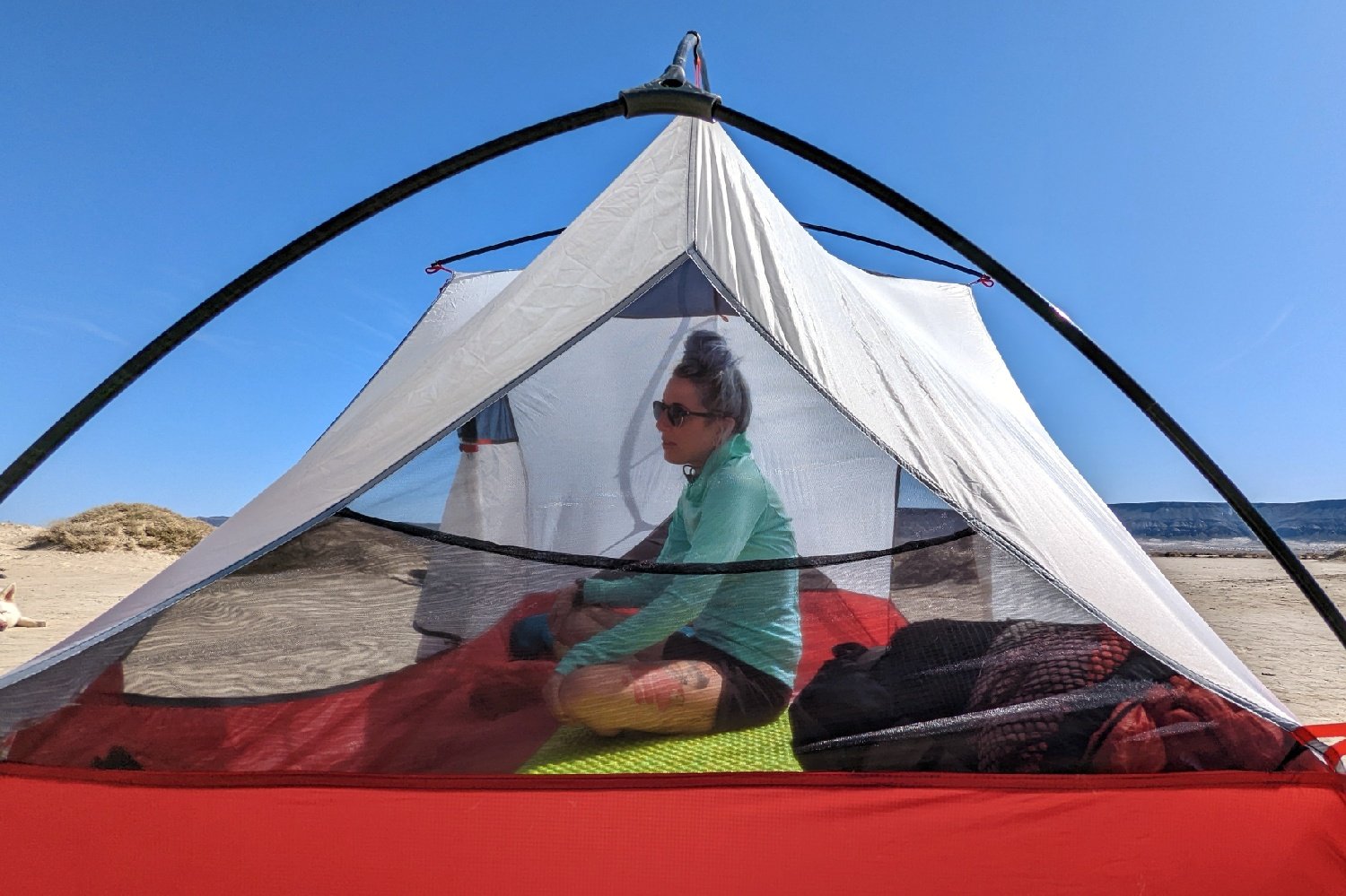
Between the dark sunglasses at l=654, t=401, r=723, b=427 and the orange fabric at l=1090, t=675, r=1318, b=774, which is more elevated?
the dark sunglasses at l=654, t=401, r=723, b=427

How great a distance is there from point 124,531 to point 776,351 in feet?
37.6

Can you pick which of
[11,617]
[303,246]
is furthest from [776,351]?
[11,617]

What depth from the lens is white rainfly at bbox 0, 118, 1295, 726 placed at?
1264 mm

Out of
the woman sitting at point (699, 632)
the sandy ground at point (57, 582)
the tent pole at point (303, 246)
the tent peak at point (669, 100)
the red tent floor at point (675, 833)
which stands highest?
the tent peak at point (669, 100)

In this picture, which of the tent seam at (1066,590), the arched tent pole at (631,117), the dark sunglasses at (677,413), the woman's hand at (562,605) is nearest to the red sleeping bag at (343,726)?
the woman's hand at (562,605)

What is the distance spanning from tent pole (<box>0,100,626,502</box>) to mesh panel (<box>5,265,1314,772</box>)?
2.06ft

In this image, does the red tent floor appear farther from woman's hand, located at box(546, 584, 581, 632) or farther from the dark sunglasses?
the dark sunglasses

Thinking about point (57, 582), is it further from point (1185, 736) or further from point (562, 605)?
point (1185, 736)

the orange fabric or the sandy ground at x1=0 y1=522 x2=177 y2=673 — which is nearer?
the orange fabric

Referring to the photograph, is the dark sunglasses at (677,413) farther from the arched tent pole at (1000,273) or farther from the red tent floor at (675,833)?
the red tent floor at (675,833)

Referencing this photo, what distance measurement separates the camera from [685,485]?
73.7 inches

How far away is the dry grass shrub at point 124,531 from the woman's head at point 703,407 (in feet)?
29.7

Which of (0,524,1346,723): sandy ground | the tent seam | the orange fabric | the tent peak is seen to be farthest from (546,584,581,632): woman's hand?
(0,524,1346,723): sandy ground

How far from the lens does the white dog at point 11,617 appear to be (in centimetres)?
412
